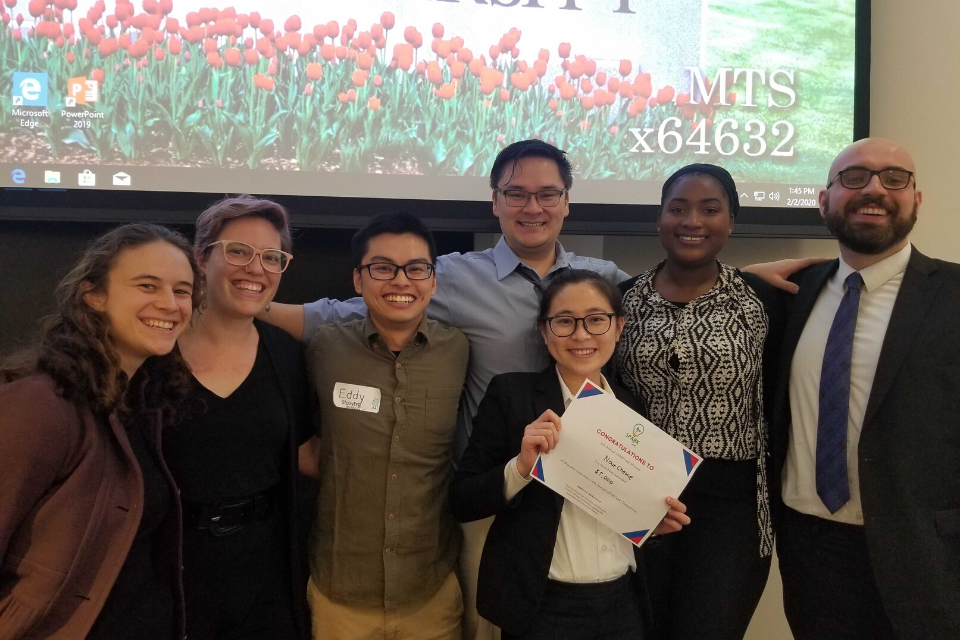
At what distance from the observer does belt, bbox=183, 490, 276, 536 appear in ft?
4.78

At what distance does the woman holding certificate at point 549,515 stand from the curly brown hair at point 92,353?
80 centimetres

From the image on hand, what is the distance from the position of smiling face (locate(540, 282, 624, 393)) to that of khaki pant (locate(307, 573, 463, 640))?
31.0 inches

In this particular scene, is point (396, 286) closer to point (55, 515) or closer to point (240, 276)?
point (240, 276)

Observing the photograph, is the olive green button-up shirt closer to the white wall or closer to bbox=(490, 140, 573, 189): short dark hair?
bbox=(490, 140, 573, 189): short dark hair

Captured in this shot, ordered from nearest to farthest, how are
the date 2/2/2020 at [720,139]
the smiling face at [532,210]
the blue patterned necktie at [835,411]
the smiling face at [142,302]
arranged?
the smiling face at [142,302], the blue patterned necktie at [835,411], the smiling face at [532,210], the date 2/2/2020 at [720,139]

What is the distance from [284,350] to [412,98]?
4.82ft

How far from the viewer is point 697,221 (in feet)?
5.93

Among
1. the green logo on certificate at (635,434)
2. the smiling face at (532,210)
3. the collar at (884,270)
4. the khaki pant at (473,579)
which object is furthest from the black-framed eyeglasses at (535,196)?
the khaki pant at (473,579)

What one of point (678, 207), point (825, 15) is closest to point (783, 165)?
point (825, 15)

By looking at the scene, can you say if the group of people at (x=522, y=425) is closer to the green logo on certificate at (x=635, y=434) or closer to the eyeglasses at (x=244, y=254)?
the eyeglasses at (x=244, y=254)

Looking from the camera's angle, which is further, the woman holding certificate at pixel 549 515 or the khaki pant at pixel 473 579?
the khaki pant at pixel 473 579

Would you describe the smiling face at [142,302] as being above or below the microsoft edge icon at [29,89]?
below

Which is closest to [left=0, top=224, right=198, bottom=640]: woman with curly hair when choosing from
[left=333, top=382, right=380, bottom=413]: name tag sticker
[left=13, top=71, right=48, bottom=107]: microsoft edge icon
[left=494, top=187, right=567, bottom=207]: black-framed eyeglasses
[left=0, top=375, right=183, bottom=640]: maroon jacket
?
[left=0, top=375, right=183, bottom=640]: maroon jacket

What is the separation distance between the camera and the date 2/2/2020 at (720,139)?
2.83 meters
